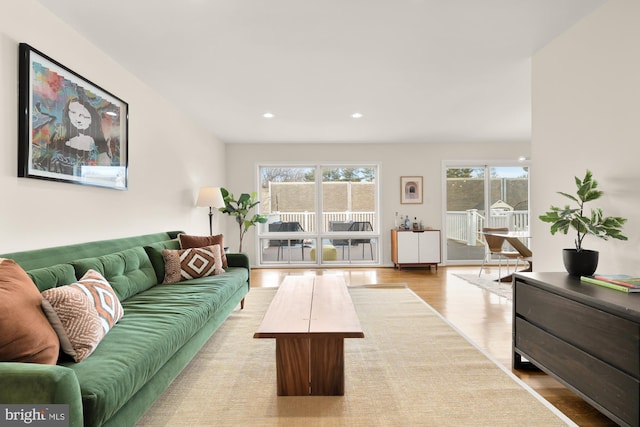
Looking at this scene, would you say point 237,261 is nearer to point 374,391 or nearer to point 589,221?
point 374,391

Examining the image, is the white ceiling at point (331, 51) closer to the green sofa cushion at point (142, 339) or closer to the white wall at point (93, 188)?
the white wall at point (93, 188)

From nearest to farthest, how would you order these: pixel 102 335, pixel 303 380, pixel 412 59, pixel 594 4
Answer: pixel 102 335
pixel 303 380
pixel 594 4
pixel 412 59

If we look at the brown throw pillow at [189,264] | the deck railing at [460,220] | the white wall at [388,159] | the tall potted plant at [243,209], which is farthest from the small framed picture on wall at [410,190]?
the brown throw pillow at [189,264]

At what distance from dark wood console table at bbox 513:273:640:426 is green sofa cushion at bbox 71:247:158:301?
2.70 metres

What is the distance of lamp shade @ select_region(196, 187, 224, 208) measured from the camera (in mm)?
4832

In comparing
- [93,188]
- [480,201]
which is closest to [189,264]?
[93,188]

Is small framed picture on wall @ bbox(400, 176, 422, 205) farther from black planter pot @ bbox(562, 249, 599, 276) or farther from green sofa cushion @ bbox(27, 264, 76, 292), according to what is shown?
green sofa cushion @ bbox(27, 264, 76, 292)

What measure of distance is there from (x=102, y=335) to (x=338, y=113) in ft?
12.6

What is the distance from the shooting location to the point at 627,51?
219cm

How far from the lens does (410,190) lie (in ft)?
22.6

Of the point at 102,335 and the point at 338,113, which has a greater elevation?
the point at 338,113

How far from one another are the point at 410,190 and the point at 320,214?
1.78 meters

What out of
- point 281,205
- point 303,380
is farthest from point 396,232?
point 303,380

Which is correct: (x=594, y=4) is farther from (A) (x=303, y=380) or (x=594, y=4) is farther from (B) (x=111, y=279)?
(B) (x=111, y=279)
